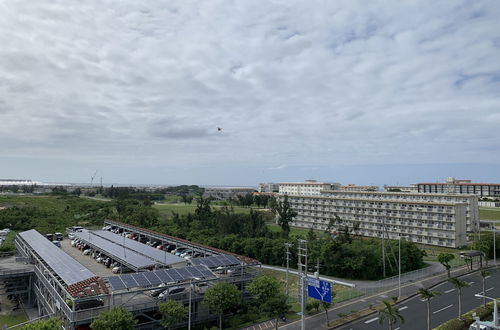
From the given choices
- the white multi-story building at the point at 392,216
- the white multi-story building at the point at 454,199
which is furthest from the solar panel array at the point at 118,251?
the white multi-story building at the point at 454,199

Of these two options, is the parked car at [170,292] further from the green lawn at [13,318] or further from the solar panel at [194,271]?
the green lawn at [13,318]

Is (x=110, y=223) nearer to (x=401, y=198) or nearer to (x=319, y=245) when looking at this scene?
(x=319, y=245)

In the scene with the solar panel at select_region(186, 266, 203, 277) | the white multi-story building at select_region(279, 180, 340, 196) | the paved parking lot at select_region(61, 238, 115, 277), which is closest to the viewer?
the solar panel at select_region(186, 266, 203, 277)

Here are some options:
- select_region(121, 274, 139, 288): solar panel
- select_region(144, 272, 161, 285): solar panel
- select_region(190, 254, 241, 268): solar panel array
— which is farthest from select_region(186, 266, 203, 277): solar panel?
select_region(121, 274, 139, 288): solar panel

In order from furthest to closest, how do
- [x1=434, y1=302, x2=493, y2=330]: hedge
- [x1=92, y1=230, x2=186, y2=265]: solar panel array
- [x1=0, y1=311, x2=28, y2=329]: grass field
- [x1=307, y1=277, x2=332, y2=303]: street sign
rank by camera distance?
[x1=92, y1=230, x2=186, y2=265]: solar panel array < [x1=0, y1=311, x2=28, y2=329]: grass field < [x1=434, y1=302, x2=493, y2=330]: hedge < [x1=307, y1=277, x2=332, y2=303]: street sign

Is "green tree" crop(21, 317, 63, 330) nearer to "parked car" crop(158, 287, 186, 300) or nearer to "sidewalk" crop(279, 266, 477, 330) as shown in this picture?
"parked car" crop(158, 287, 186, 300)
